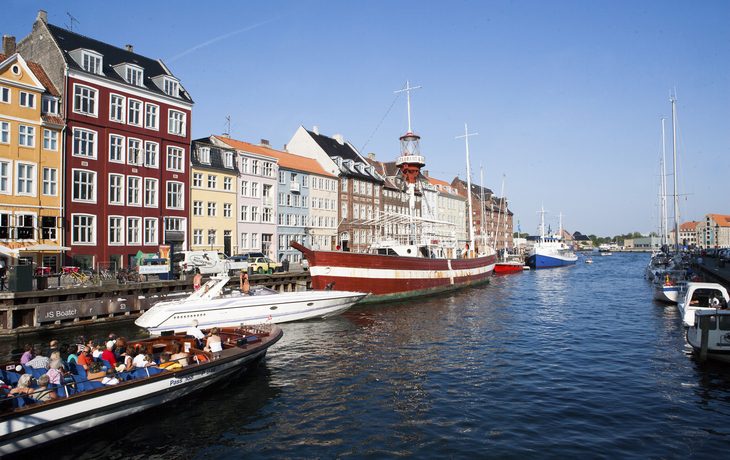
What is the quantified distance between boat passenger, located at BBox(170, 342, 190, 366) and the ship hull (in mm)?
17438

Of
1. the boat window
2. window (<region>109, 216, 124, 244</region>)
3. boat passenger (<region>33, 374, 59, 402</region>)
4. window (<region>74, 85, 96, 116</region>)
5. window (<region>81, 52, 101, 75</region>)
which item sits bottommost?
boat passenger (<region>33, 374, 59, 402</region>)

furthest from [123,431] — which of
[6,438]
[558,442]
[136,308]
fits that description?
[136,308]

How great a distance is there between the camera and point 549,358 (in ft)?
61.7

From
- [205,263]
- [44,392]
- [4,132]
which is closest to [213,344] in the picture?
[44,392]

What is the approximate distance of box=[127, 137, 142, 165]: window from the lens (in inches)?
1551

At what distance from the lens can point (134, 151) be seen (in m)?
39.8

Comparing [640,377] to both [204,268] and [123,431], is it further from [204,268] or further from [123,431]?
[204,268]

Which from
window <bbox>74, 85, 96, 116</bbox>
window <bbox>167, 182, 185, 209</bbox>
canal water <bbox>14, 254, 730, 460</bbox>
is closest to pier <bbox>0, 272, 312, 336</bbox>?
canal water <bbox>14, 254, 730, 460</bbox>

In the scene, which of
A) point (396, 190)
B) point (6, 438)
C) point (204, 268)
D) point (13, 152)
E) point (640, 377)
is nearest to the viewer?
point (6, 438)

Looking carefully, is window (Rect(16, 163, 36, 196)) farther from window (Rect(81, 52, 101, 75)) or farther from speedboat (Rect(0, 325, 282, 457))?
speedboat (Rect(0, 325, 282, 457))

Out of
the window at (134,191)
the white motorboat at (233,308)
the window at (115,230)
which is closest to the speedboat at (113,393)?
the white motorboat at (233,308)

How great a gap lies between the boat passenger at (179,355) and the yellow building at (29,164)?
810 inches

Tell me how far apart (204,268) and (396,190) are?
4442cm

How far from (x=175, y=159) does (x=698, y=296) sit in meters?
39.8
